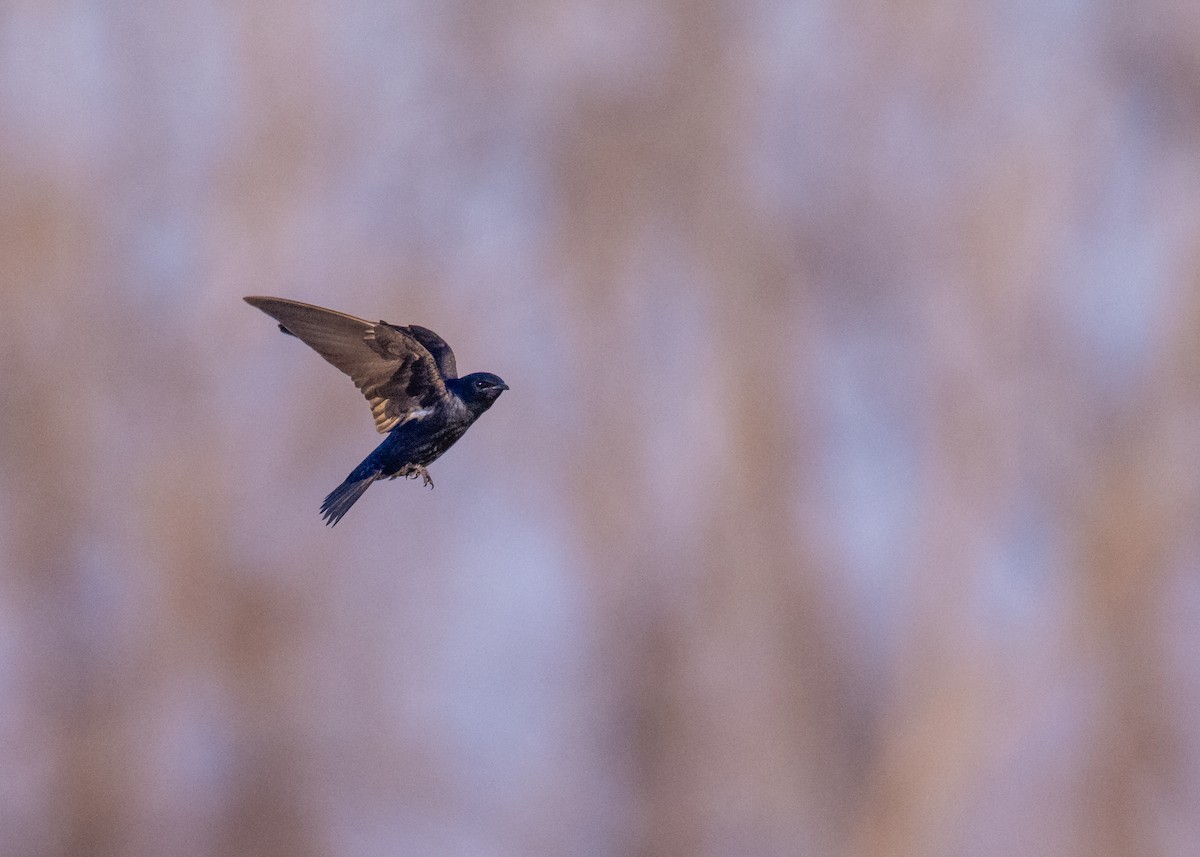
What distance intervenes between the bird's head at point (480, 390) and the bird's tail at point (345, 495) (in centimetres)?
16

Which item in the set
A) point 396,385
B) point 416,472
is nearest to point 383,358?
point 396,385

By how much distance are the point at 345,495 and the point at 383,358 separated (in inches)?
9.1

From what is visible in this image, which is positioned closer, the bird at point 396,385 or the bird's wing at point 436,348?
the bird at point 396,385

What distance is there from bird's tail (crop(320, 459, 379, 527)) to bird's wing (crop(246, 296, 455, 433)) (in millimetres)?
84

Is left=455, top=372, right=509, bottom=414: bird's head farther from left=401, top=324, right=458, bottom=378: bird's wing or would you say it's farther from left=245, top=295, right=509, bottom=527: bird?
left=401, top=324, right=458, bottom=378: bird's wing

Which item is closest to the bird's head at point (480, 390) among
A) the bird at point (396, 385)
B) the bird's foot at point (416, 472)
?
the bird at point (396, 385)

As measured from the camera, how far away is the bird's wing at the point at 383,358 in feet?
6.50

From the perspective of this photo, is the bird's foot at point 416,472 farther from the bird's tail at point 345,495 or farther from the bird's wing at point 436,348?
the bird's wing at point 436,348

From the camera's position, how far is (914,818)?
9.36 m

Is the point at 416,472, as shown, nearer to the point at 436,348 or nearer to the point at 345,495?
the point at 345,495

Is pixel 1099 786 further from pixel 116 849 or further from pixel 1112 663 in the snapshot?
pixel 116 849

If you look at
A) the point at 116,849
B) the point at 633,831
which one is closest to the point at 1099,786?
the point at 633,831

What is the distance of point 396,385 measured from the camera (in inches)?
82.4

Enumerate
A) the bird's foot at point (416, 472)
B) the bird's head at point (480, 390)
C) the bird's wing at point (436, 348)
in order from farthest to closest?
the bird's wing at point (436, 348)
the bird's foot at point (416, 472)
the bird's head at point (480, 390)
